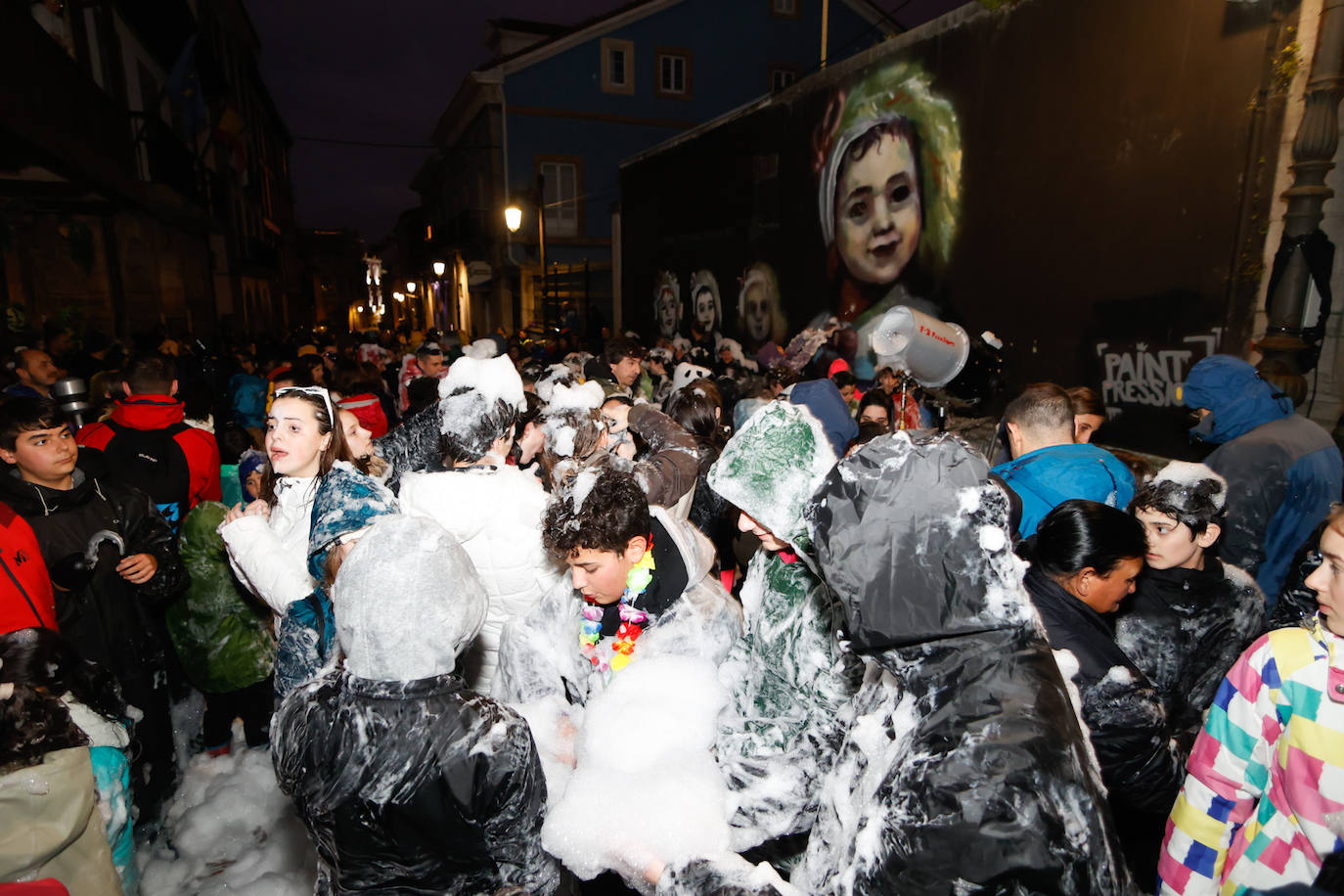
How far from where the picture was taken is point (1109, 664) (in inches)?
80.6

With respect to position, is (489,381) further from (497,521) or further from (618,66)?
(618,66)

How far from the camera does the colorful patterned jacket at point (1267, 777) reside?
1470 mm

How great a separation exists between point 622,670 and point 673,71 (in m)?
26.5

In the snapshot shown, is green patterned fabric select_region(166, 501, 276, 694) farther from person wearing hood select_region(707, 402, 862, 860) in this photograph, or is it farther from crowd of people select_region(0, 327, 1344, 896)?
person wearing hood select_region(707, 402, 862, 860)

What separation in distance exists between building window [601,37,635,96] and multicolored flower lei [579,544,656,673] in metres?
25.7

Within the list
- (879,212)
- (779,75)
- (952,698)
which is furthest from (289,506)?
(779,75)

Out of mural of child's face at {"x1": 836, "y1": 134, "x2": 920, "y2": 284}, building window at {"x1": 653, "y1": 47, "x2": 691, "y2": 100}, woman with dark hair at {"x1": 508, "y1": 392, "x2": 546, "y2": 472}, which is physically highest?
building window at {"x1": 653, "y1": 47, "x2": 691, "y2": 100}

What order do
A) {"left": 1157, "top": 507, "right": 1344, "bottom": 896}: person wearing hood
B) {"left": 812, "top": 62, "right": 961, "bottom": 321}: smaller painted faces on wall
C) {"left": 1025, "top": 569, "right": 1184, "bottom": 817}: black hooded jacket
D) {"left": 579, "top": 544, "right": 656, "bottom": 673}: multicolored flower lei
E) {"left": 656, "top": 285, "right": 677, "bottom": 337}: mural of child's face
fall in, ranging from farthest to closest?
{"left": 656, "top": 285, "right": 677, "bottom": 337}: mural of child's face < {"left": 812, "top": 62, "right": 961, "bottom": 321}: smaller painted faces on wall < {"left": 579, "top": 544, "right": 656, "bottom": 673}: multicolored flower lei < {"left": 1025, "top": 569, "right": 1184, "bottom": 817}: black hooded jacket < {"left": 1157, "top": 507, "right": 1344, "bottom": 896}: person wearing hood

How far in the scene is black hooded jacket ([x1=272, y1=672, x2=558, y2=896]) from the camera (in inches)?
62.7

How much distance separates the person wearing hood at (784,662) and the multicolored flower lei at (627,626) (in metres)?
0.40

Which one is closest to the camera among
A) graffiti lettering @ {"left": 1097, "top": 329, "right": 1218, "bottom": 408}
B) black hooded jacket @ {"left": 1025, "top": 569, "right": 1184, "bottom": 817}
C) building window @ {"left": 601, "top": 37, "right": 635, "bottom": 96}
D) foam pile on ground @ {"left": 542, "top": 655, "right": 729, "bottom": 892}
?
foam pile on ground @ {"left": 542, "top": 655, "right": 729, "bottom": 892}

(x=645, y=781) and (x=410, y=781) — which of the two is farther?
(x=645, y=781)

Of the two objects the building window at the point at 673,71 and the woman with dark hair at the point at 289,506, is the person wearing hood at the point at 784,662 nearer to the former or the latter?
the woman with dark hair at the point at 289,506

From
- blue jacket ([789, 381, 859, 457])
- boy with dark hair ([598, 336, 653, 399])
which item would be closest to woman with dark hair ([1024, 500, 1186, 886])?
blue jacket ([789, 381, 859, 457])
